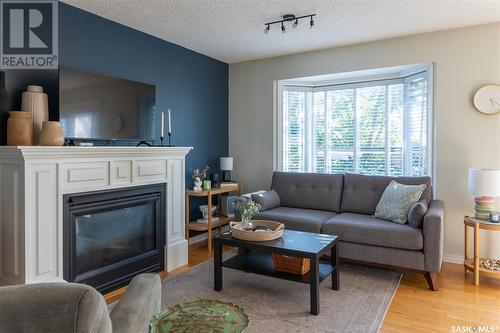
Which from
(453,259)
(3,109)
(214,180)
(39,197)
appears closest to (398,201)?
(453,259)

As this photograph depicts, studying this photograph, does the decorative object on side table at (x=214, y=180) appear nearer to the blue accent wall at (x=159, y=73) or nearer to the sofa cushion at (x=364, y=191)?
the blue accent wall at (x=159, y=73)

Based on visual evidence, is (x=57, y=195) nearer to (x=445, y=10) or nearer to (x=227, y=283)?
(x=227, y=283)

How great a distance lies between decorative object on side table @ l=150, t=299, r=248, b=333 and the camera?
1.10 m

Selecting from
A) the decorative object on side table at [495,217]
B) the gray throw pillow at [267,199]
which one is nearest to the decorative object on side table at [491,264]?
the decorative object on side table at [495,217]

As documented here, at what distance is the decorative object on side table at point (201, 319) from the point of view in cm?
110

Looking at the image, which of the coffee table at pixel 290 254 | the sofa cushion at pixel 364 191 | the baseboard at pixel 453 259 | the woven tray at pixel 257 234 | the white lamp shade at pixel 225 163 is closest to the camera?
the coffee table at pixel 290 254

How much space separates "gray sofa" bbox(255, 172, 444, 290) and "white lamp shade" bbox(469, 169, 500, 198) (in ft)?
1.22

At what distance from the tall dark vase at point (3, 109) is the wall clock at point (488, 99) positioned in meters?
4.30

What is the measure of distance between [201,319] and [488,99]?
12.0ft

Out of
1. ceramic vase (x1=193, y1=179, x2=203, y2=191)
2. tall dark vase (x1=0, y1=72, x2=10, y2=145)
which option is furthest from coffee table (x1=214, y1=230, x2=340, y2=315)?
tall dark vase (x1=0, y1=72, x2=10, y2=145)

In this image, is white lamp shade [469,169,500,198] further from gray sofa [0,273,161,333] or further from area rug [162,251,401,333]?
gray sofa [0,273,161,333]

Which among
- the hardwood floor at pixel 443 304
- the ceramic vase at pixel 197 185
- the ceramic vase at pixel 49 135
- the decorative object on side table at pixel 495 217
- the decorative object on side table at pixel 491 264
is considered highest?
the ceramic vase at pixel 49 135

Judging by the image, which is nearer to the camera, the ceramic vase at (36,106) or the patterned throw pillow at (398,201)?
the ceramic vase at (36,106)

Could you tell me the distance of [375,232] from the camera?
3123 mm
